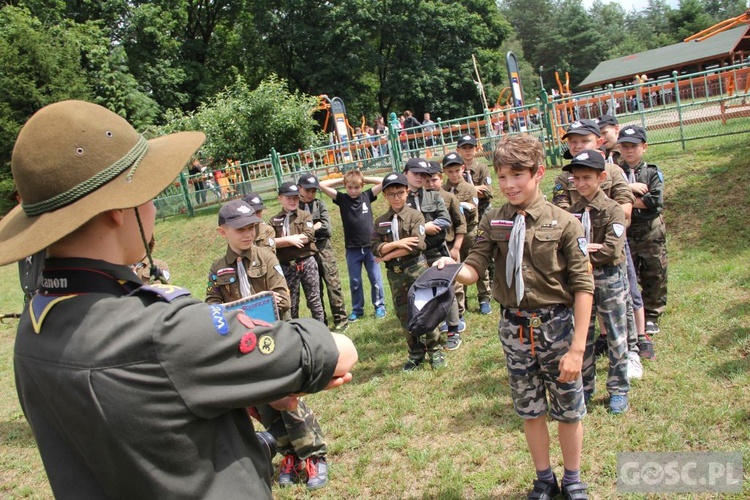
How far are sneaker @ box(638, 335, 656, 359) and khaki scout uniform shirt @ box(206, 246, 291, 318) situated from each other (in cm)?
323

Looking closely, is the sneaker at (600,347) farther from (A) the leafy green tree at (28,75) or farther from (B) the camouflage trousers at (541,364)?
(A) the leafy green tree at (28,75)

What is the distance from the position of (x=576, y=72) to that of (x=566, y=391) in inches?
2779

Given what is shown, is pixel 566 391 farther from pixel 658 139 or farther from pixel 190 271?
pixel 190 271

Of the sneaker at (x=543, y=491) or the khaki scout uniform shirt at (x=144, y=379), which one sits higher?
the khaki scout uniform shirt at (x=144, y=379)

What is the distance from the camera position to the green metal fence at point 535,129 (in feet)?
36.1

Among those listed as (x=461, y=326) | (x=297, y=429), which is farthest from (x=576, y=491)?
(x=461, y=326)

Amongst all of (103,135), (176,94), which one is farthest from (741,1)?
(103,135)

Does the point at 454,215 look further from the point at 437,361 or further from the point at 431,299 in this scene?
the point at 431,299

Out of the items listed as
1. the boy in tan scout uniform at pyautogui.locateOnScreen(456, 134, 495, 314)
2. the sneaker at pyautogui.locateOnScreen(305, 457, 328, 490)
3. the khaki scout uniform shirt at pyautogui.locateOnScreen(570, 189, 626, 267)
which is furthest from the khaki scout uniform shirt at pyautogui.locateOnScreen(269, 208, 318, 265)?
the khaki scout uniform shirt at pyautogui.locateOnScreen(570, 189, 626, 267)

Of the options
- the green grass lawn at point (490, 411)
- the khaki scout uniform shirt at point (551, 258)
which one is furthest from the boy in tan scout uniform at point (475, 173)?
the khaki scout uniform shirt at point (551, 258)

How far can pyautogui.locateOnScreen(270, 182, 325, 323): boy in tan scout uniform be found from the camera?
6.97 meters

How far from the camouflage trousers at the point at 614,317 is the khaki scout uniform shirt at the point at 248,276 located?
8.12 ft

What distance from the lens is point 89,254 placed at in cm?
138

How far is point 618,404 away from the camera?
4148 millimetres
